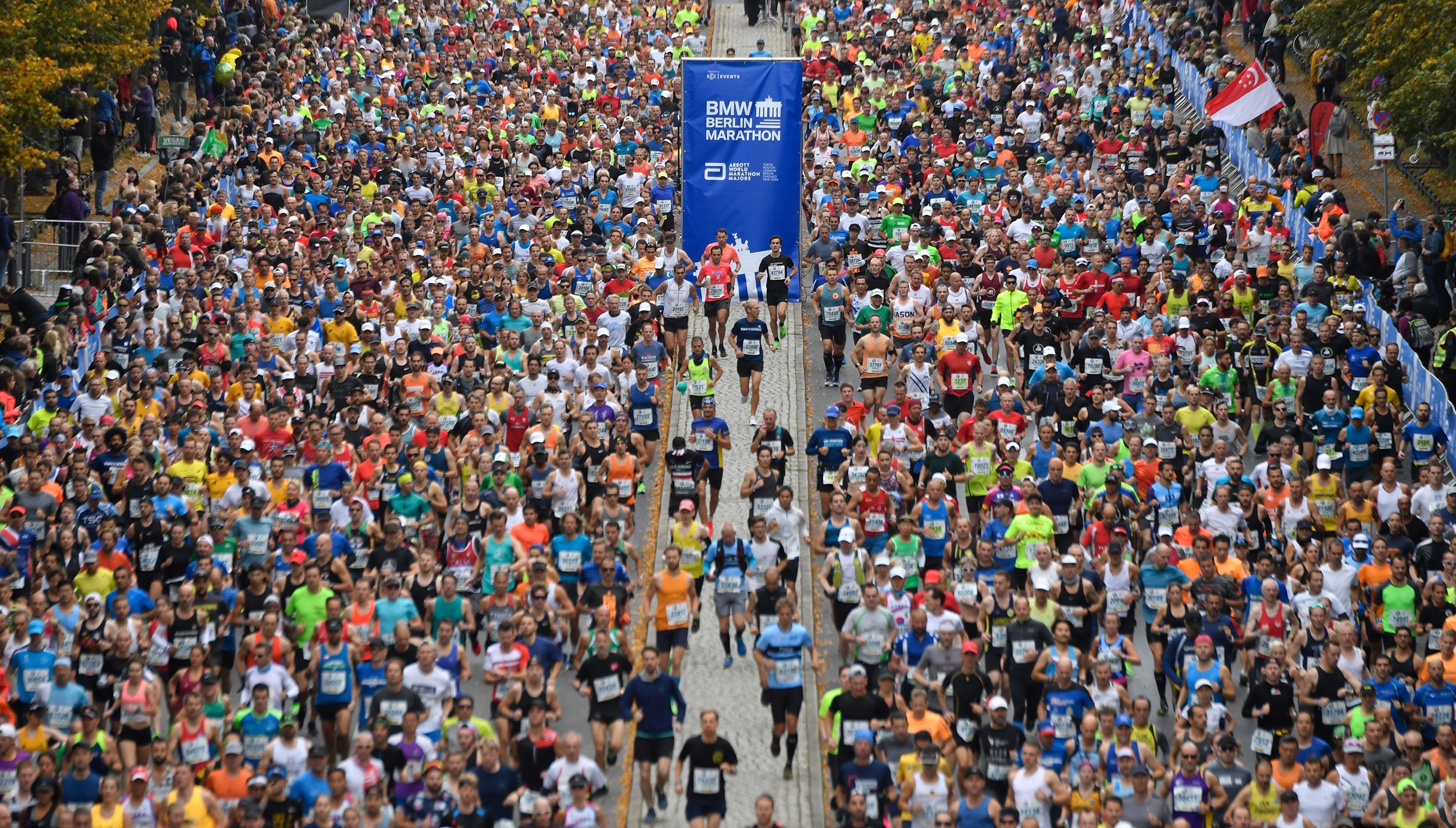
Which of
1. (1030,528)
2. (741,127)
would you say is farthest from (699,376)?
(741,127)

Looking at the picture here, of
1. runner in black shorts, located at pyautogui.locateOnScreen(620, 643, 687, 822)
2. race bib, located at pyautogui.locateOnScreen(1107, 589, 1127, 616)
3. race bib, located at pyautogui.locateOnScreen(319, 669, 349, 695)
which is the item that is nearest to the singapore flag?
race bib, located at pyautogui.locateOnScreen(1107, 589, 1127, 616)

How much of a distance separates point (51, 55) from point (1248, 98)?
1643cm

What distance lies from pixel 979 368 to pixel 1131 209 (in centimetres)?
605

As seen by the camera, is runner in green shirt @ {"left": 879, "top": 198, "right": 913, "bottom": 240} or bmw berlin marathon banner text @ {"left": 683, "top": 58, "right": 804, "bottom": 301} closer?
bmw berlin marathon banner text @ {"left": 683, "top": 58, "right": 804, "bottom": 301}

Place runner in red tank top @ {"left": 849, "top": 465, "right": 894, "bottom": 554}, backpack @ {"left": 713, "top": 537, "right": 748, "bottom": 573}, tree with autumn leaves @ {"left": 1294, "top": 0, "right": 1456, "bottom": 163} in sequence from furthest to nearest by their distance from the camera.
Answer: tree with autumn leaves @ {"left": 1294, "top": 0, "right": 1456, "bottom": 163}, runner in red tank top @ {"left": 849, "top": 465, "right": 894, "bottom": 554}, backpack @ {"left": 713, "top": 537, "right": 748, "bottom": 573}

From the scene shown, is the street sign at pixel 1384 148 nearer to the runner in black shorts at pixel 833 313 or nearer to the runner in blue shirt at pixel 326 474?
the runner in black shorts at pixel 833 313

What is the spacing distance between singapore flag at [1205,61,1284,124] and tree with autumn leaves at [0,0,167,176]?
49.9 feet

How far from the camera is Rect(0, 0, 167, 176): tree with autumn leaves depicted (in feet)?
90.8

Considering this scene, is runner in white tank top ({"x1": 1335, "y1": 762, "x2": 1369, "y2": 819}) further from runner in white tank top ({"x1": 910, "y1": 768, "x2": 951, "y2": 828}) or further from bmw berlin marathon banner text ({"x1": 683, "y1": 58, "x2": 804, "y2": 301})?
bmw berlin marathon banner text ({"x1": 683, "y1": 58, "x2": 804, "y2": 301})

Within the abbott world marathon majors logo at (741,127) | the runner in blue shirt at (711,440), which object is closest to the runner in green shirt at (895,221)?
the abbott world marathon majors logo at (741,127)

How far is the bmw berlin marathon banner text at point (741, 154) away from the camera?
27766 millimetres

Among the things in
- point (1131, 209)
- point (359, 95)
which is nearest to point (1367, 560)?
point (1131, 209)

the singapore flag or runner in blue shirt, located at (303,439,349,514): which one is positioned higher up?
the singapore flag

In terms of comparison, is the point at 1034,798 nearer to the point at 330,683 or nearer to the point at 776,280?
the point at 330,683
